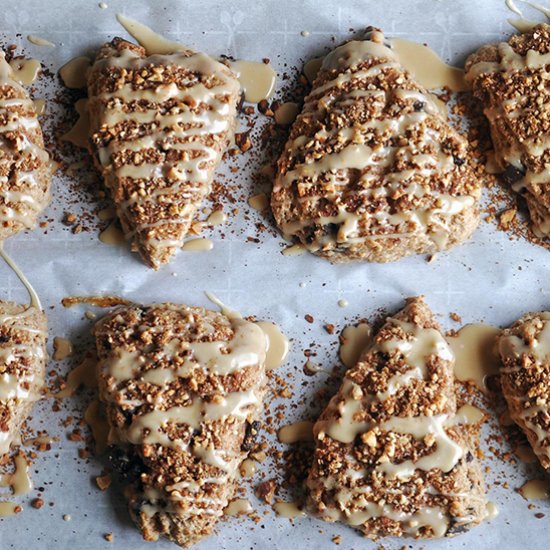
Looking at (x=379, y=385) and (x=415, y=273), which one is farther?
(x=415, y=273)

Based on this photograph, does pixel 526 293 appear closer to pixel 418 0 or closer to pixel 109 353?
pixel 418 0

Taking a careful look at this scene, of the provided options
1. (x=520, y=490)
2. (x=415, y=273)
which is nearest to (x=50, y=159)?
(x=415, y=273)

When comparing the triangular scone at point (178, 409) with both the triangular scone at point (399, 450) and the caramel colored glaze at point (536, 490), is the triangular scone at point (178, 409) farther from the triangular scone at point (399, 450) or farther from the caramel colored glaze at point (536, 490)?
the caramel colored glaze at point (536, 490)

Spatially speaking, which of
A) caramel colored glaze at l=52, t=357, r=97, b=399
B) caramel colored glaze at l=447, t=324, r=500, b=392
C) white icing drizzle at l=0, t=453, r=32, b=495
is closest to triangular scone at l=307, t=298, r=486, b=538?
caramel colored glaze at l=447, t=324, r=500, b=392

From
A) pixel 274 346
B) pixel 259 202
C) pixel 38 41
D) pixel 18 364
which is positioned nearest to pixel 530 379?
pixel 274 346

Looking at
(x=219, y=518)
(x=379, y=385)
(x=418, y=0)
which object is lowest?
(x=219, y=518)

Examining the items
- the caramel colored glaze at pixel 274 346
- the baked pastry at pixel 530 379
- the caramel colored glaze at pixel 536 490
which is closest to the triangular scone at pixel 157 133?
the caramel colored glaze at pixel 274 346
